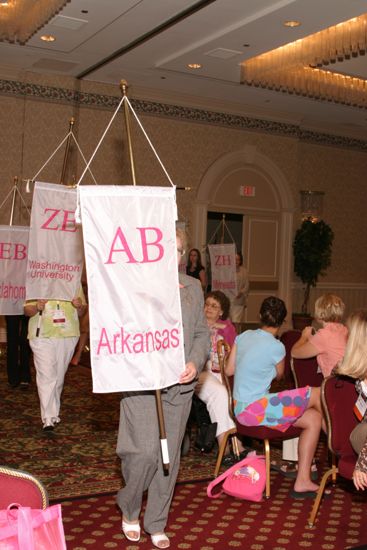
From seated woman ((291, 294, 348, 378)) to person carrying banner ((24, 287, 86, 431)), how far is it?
1865mm

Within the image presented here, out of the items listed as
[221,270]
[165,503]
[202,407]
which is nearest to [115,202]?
[165,503]

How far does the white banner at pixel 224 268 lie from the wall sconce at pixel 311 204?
11.5ft

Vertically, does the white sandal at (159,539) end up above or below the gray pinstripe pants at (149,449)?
below

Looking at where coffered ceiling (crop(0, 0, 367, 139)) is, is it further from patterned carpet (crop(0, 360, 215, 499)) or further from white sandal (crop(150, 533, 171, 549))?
white sandal (crop(150, 533, 171, 549))

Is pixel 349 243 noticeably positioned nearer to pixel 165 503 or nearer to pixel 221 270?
pixel 221 270

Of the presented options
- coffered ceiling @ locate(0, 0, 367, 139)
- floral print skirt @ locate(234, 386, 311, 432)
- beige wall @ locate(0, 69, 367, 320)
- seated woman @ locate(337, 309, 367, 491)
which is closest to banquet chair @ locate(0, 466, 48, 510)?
seated woman @ locate(337, 309, 367, 491)

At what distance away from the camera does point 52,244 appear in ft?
18.4

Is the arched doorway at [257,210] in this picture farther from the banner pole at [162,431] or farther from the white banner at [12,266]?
the banner pole at [162,431]

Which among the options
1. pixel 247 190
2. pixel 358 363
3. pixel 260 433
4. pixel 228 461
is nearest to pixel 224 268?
pixel 247 190

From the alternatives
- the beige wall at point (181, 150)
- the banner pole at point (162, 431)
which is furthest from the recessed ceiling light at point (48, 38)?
the banner pole at point (162, 431)

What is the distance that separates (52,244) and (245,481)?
90.0 inches

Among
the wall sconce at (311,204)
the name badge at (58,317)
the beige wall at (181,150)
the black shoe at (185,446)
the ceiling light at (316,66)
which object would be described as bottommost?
the black shoe at (185,446)

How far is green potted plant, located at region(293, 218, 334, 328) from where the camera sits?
530 inches

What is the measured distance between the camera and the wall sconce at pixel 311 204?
13.8m
